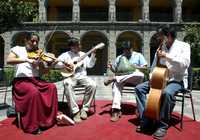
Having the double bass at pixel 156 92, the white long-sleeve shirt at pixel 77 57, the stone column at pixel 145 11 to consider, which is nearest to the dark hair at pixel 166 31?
the double bass at pixel 156 92

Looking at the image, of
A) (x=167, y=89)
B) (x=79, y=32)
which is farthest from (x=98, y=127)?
(x=79, y=32)

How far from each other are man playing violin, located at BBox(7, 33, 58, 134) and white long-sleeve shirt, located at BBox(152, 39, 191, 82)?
240cm

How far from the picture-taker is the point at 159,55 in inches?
292

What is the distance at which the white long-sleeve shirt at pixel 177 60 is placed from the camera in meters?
7.45

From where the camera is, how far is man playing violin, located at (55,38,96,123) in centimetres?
810

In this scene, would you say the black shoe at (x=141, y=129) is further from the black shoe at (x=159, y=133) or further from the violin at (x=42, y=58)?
the violin at (x=42, y=58)

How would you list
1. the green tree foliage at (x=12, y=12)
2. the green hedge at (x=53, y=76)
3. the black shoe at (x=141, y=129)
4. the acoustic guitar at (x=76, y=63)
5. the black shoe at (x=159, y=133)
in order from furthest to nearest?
the green hedge at (x=53, y=76) < the green tree foliage at (x=12, y=12) < the acoustic guitar at (x=76, y=63) < the black shoe at (x=141, y=129) < the black shoe at (x=159, y=133)

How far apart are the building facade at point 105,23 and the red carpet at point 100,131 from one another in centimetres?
2640

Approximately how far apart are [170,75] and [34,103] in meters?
2.74

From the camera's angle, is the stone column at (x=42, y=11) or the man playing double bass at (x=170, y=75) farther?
the stone column at (x=42, y=11)

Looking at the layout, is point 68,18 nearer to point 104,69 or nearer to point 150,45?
point 104,69

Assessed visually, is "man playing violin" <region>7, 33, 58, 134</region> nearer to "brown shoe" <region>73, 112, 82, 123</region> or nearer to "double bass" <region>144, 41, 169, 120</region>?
"brown shoe" <region>73, 112, 82, 123</region>

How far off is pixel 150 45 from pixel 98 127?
29.8 m

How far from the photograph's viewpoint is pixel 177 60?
291 inches
